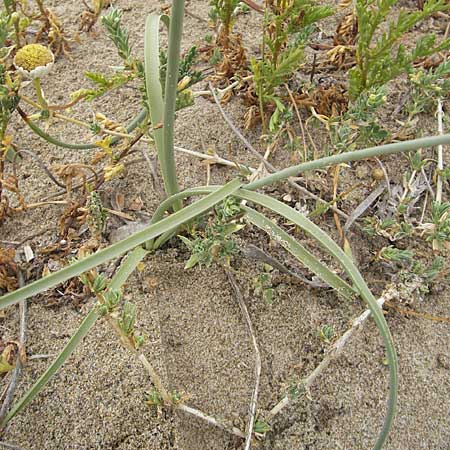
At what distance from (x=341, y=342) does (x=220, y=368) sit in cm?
26

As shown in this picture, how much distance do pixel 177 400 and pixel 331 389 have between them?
1.09ft

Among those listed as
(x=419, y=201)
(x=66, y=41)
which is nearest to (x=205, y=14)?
(x=66, y=41)

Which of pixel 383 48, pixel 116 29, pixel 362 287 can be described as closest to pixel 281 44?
pixel 383 48

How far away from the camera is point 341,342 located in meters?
1.08

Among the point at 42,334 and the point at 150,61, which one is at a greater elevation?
the point at 150,61

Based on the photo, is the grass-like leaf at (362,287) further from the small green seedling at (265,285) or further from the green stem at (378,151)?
the small green seedling at (265,285)

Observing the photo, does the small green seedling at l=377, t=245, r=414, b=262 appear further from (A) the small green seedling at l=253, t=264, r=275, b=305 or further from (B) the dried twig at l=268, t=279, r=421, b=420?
(A) the small green seedling at l=253, t=264, r=275, b=305

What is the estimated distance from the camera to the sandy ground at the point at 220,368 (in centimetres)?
106

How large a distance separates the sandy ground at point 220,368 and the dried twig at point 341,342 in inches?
1.7

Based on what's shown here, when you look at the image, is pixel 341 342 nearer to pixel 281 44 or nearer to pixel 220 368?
pixel 220 368

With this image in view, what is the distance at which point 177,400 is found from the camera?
3.31ft

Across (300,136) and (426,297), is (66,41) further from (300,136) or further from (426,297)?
(426,297)

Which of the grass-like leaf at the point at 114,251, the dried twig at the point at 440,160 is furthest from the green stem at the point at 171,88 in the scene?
the dried twig at the point at 440,160

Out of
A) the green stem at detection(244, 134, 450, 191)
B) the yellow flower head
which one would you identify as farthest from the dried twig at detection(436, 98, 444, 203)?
the yellow flower head
